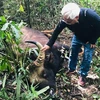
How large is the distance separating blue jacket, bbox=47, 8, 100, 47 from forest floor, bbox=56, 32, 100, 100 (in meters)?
1.04

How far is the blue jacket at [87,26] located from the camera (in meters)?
5.28

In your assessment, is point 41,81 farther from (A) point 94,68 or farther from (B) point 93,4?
(B) point 93,4

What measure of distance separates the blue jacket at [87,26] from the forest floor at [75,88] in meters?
1.04

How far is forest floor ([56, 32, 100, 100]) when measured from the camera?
5922 mm

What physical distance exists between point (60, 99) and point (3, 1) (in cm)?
458

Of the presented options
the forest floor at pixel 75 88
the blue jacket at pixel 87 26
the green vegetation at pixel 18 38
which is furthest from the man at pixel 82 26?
the green vegetation at pixel 18 38

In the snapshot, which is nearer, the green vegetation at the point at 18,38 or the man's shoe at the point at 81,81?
the green vegetation at the point at 18,38

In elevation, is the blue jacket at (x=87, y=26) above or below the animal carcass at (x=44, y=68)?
above

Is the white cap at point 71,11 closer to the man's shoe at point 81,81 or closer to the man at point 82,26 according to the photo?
the man at point 82,26

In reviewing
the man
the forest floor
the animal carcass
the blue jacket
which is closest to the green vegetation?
the forest floor

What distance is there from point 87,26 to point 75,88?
4.82 ft

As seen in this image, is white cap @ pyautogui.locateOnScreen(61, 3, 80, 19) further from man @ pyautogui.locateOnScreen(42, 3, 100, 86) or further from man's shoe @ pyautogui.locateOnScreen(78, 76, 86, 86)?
man's shoe @ pyautogui.locateOnScreen(78, 76, 86, 86)

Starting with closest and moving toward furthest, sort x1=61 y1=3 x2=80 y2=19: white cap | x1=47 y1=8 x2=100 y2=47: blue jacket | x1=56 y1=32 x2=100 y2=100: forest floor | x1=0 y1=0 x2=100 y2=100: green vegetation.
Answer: x1=61 y1=3 x2=80 y2=19: white cap, x1=0 y1=0 x2=100 y2=100: green vegetation, x1=47 y1=8 x2=100 y2=47: blue jacket, x1=56 y1=32 x2=100 y2=100: forest floor

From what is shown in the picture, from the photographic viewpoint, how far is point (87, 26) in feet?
17.8
